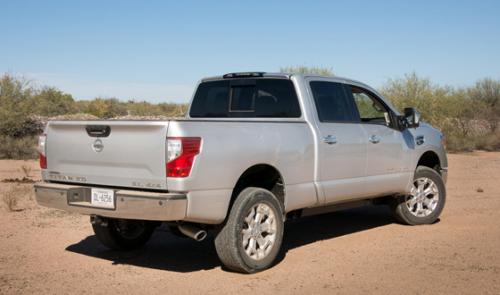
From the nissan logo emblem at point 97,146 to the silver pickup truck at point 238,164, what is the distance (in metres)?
0.01

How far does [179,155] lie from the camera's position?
562 centimetres

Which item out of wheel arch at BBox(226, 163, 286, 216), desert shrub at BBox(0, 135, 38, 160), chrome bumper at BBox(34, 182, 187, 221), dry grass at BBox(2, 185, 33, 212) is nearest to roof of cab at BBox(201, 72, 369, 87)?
wheel arch at BBox(226, 163, 286, 216)

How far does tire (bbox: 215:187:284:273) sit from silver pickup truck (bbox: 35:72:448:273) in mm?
10

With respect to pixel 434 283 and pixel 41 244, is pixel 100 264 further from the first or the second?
pixel 434 283

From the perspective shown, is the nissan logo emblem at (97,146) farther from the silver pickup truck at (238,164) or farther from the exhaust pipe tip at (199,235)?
the exhaust pipe tip at (199,235)

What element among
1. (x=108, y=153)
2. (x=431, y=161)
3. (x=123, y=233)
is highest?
(x=108, y=153)

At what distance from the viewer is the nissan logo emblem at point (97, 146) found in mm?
6086

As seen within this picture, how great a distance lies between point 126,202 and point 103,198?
13.8 inches

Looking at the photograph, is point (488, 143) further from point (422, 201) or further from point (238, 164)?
point (238, 164)

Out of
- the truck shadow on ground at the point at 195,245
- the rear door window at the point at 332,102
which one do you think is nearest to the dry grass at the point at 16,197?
the truck shadow on ground at the point at 195,245

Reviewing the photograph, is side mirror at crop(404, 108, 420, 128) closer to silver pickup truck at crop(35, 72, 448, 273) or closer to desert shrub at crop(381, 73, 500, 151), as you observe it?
silver pickup truck at crop(35, 72, 448, 273)

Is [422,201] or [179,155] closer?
[179,155]

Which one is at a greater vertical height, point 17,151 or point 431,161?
point 431,161

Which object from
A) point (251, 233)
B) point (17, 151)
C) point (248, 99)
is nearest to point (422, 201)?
point (248, 99)
